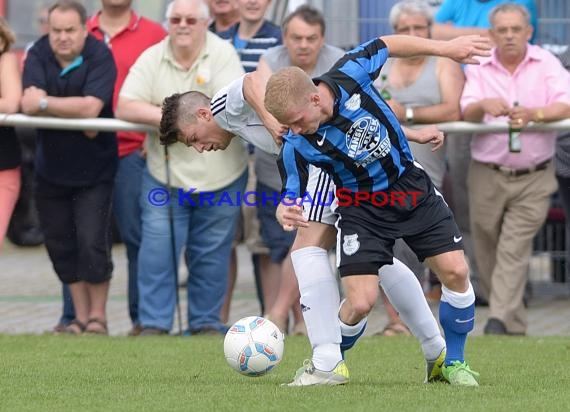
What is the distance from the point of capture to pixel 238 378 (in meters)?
7.87

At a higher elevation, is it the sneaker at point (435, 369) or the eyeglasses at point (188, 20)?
the eyeglasses at point (188, 20)

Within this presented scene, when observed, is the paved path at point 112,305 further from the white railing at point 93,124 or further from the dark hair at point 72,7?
the dark hair at point 72,7

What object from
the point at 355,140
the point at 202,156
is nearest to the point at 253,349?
the point at 355,140

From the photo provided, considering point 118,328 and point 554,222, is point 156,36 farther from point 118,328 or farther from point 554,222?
point 554,222

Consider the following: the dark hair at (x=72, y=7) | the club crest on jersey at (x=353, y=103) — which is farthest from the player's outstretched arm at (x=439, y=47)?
the dark hair at (x=72, y=7)

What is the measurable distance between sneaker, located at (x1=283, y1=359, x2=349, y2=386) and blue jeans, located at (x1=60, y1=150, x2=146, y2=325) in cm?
352

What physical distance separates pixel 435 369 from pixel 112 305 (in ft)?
18.9

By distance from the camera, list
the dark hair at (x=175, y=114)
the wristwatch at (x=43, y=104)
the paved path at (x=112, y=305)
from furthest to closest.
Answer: the paved path at (x=112, y=305) < the wristwatch at (x=43, y=104) < the dark hair at (x=175, y=114)

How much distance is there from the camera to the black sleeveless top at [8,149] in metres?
10.2

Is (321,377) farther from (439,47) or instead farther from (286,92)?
(439,47)

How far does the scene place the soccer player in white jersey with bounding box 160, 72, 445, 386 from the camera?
732cm

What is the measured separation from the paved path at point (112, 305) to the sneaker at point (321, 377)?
3.53 meters

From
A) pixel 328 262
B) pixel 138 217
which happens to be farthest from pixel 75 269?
pixel 328 262

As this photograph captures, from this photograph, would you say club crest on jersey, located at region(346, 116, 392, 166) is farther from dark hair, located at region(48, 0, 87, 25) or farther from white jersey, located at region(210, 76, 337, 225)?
dark hair, located at region(48, 0, 87, 25)
